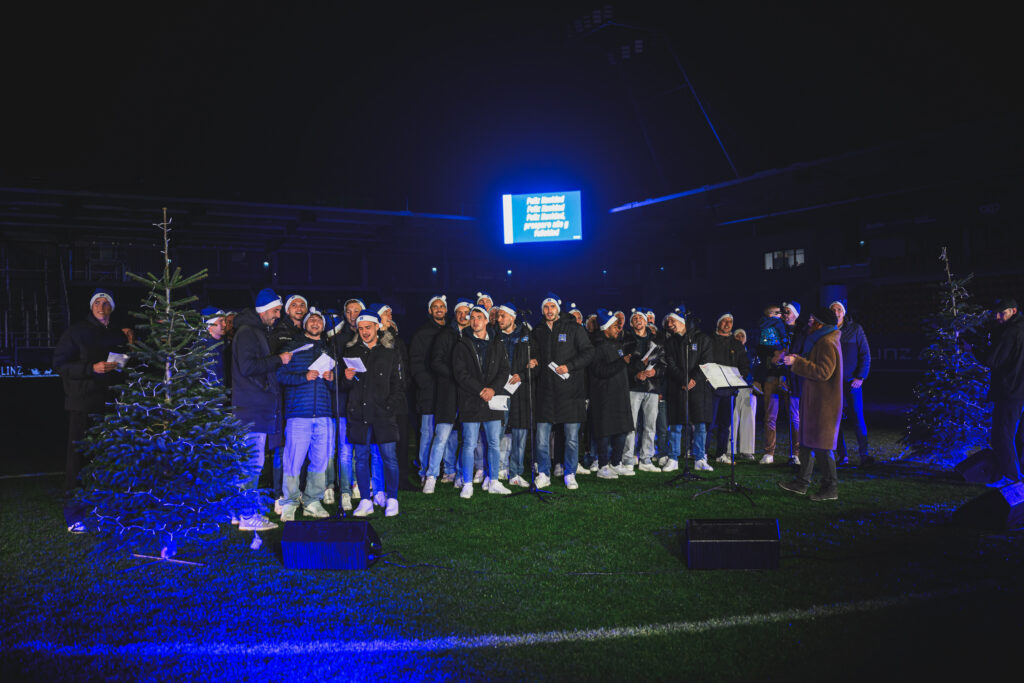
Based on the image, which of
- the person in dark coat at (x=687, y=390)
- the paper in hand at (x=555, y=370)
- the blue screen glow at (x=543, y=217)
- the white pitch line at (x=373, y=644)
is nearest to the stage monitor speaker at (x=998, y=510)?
the white pitch line at (x=373, y=644)

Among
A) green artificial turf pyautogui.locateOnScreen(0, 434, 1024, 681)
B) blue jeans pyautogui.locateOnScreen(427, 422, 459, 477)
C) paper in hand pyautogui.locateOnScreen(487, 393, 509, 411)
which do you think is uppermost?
paper in hand pyautogui.locateOnScreen(487, 393, 509, 411)

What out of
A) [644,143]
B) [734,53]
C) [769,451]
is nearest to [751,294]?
[644,143]

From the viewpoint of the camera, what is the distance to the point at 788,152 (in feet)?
52.4

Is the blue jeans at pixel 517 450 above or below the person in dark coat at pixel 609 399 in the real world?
below

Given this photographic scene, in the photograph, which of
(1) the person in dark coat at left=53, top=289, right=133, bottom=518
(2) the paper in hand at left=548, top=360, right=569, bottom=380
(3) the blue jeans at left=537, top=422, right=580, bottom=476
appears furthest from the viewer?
(3) the blue jeans at left=537, top=422, right=580, bottom=476

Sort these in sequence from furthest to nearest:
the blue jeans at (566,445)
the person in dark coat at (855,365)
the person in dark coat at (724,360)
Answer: the person in dark coat at (724,360) → the person in dark coat at (855,365) → the blue jeans at (566,445)

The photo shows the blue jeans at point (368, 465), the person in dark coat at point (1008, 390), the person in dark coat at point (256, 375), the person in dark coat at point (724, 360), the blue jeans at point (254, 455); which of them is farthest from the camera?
the person in dark coat at point (724, 360)

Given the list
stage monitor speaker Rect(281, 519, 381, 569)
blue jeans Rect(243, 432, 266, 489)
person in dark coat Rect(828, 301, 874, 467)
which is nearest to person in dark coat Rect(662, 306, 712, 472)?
person in dark coat Rect(828, 301, 874, 467)

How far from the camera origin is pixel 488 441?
300 inches

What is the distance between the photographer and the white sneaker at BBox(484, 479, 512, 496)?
24.7 ft

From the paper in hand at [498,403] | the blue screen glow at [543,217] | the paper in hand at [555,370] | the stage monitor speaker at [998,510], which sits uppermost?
the blue screen glow at [543,217]

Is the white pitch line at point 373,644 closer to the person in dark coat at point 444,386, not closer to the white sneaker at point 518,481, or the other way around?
the person in dark coat at point 444,386

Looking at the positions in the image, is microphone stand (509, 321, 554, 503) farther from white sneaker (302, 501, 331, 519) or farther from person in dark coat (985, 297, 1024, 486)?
person in dark coat (985, 297, 1024, 486)

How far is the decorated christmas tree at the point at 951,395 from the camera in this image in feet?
29.2
